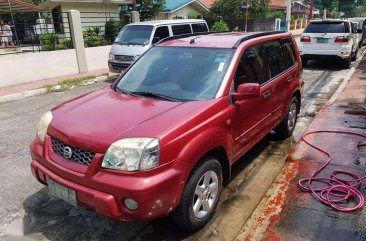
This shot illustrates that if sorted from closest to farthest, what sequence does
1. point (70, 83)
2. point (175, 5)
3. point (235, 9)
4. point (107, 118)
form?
point (107, 118)
point (70, 83)
point (235, 9)
point (175, 5)

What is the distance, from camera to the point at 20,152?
5.51m

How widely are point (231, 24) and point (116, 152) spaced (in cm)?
2573

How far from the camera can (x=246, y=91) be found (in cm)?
364

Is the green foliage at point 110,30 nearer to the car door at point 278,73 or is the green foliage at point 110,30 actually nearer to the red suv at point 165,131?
the car door at point 278,73

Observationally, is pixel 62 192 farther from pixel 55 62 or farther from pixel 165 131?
pixel 55 62

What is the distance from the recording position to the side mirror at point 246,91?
362cm

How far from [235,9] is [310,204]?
2569 cm

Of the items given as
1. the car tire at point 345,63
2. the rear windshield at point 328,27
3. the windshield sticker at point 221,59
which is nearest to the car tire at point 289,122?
the windshield sticker at point 221,59

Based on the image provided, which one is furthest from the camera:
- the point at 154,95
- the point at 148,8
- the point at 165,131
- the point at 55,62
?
the point at 148,8

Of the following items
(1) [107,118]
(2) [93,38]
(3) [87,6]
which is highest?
(3) [87,6]

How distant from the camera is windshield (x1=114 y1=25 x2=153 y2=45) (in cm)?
1142

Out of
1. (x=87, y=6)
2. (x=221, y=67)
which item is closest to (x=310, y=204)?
(x=221, y=67)

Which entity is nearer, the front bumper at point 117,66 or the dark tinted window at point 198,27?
the front bumper at point 117,66

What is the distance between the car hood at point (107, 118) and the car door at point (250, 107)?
0.64m
